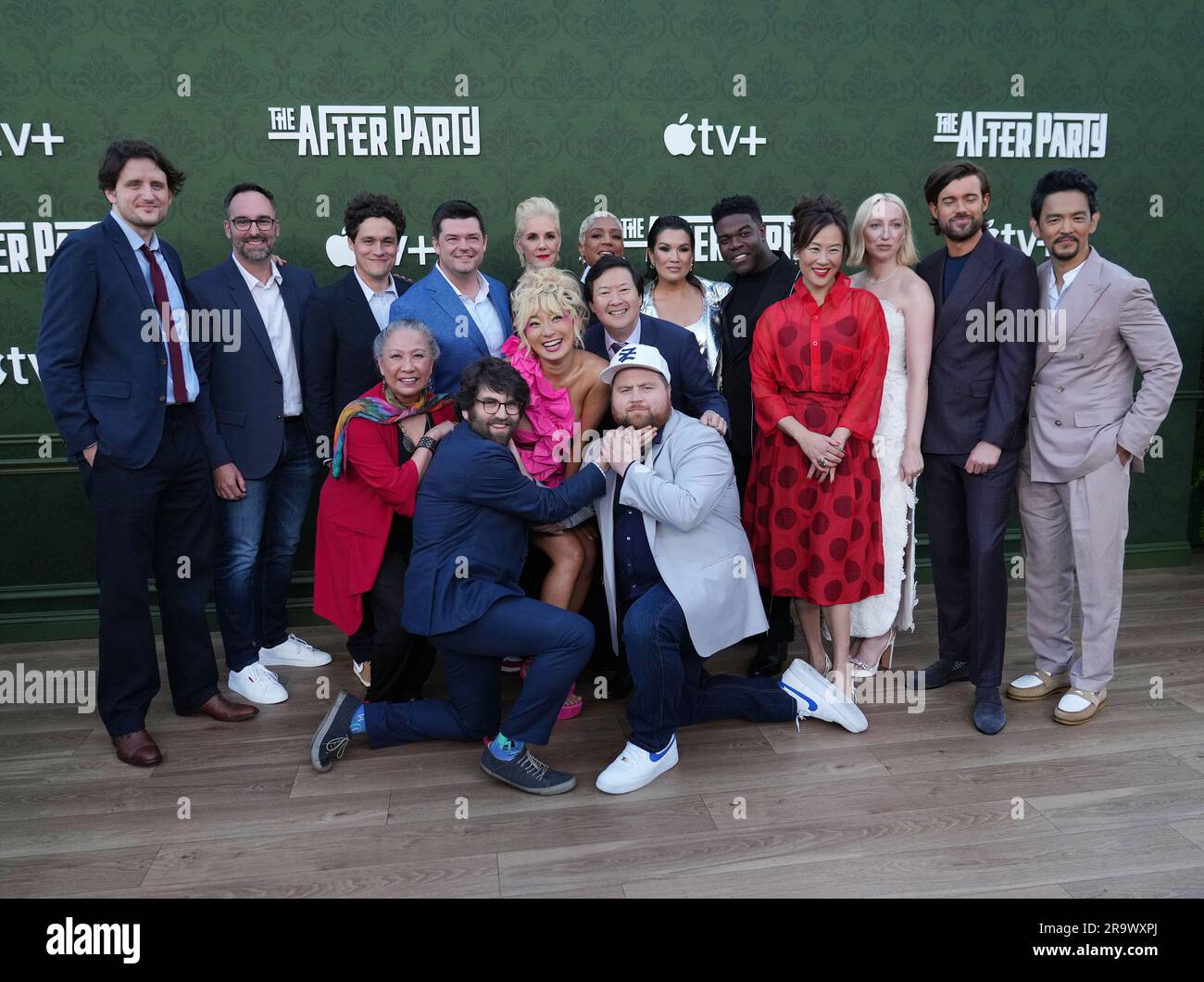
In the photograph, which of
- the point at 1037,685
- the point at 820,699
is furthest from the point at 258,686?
the point at 1037,685

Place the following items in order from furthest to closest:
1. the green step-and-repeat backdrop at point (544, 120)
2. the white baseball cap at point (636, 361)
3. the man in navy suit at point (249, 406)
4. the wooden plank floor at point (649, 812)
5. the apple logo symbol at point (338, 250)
A: the apple logo symbol at point (338, 250)
the green step-and-repeat backdrop at point (544, 120)
the man in navy suit at point (249, 406)
the white baseball cap at point (636, 361)
the wooden plank floor at point (649, 812)

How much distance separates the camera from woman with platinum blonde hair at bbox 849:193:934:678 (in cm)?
328

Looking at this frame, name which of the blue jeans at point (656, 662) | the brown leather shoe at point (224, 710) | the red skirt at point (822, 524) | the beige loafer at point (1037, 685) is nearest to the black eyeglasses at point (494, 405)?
the blue jeans at point (656, 662)

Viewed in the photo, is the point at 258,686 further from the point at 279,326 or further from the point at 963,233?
the point at 963,233

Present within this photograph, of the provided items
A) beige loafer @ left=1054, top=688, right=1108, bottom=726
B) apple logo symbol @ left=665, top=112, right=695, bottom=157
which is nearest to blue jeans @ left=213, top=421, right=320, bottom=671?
apple logo symbol @ left=665, top=112, right=695, bottom=157

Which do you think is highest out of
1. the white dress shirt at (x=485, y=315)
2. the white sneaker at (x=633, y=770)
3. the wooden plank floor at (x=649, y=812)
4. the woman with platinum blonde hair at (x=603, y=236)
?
the woman with platinum blonde hair at (x=603, y=236)

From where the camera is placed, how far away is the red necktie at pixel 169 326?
10.2ft

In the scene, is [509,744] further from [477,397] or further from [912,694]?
[912,694]

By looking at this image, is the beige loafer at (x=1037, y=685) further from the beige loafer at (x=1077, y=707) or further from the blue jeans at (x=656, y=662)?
the blue jeans at (x=656, y=662)

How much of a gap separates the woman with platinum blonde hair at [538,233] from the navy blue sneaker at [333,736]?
1.72 meters

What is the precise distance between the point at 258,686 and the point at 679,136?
2939mm

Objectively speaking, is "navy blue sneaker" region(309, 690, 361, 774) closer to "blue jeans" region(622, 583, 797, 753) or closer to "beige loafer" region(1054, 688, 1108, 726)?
"blue jeans" region(622, 583, 797, 753)

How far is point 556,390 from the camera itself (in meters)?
3.16

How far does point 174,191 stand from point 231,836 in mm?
1984
